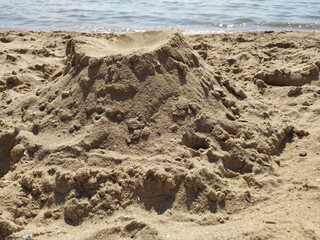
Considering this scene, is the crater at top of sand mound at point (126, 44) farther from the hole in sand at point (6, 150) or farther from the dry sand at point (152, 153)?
the hole in sand at point (6, 150)

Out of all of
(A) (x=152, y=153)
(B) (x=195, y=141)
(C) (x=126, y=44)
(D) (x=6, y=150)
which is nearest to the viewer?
(A) (x=152, y=153)

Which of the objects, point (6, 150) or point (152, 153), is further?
point (6, 150)

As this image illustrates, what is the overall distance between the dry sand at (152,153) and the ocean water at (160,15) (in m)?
4.50

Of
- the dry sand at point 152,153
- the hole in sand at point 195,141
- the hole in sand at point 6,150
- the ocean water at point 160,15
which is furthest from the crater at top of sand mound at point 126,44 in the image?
the ocean water at point 160,15

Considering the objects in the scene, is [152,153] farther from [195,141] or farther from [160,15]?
[160,15]

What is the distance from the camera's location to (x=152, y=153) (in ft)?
9.39

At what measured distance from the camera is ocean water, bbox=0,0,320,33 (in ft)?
27.0

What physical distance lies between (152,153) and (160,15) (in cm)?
671

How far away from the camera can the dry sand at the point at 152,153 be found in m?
2.53

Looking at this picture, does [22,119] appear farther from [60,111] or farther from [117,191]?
[117,191]

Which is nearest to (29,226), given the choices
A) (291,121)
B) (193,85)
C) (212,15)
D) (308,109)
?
(193,85)

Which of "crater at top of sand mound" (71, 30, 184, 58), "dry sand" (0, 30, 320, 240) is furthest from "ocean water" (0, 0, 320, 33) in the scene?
"dry sand" (0, 30, 320, 240)

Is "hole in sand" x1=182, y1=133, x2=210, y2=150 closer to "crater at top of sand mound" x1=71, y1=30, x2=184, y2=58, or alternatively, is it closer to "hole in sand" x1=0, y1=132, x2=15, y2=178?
"crater at top of sand mound" x1=71, y1=30, x2=184, y2=58

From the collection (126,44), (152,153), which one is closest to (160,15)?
(126,44)
